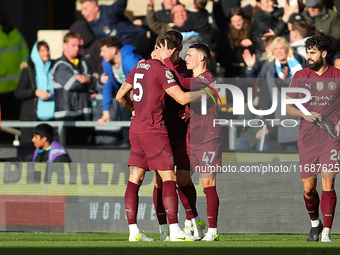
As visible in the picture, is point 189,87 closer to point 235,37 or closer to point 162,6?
point 235,37

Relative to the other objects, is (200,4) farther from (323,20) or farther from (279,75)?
(323,20)

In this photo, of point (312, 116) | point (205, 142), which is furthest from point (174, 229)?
point (312, 116)

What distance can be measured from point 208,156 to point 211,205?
22.7 inches

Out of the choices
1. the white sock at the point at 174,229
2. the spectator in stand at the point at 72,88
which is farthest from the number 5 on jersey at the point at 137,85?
the spectator in stand at the point at 72,88

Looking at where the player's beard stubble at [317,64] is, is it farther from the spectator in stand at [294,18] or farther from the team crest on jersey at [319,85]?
the spectator in stand at [294,18]

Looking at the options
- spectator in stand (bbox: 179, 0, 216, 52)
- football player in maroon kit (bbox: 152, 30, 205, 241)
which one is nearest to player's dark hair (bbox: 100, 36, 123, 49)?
spectator in stand (bbox: 179, 0, 216, 52)

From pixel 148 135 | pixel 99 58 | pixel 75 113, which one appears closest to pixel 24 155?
pixel 75 113

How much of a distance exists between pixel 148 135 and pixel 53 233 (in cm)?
311

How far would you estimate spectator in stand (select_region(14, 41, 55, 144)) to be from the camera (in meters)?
10.8

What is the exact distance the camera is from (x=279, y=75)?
32.4ft

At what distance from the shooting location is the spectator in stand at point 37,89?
10805 millimetres

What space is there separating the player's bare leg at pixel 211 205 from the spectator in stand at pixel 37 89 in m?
4.11

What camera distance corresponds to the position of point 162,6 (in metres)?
11.6

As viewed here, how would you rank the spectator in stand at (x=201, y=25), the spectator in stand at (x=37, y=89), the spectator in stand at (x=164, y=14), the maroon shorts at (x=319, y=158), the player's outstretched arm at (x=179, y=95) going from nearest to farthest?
the player's outstretched arm at (x=179, y=95), the maroon shorts at (x=319, y=158), the spectator in stand at (x=201, y=25), the spectator in stand at (x=37, y=89), the spectator in stand at (x=164, y=14)
